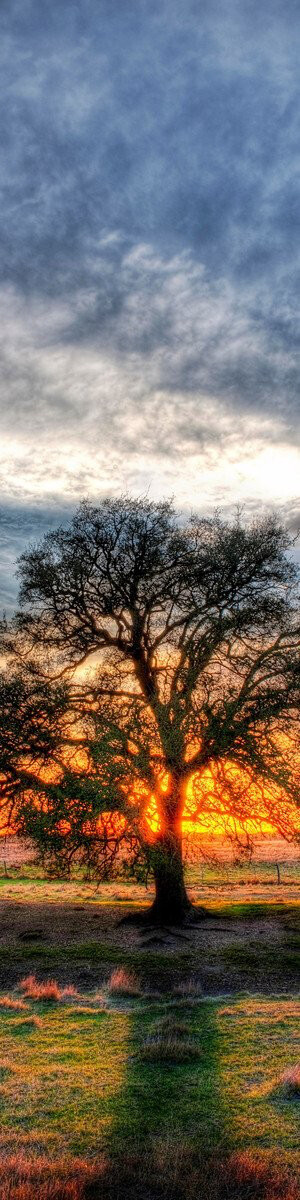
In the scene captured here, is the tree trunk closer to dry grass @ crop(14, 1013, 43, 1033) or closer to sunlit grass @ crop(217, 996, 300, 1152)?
sunlit grass @ crop(217, 996, 300, 1152)

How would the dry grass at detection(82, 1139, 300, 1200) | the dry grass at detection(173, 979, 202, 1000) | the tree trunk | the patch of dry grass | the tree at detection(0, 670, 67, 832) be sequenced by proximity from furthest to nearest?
the tree trunk → the tree at detection(0, 670, 67, 832) → the dry grass at detection(173, 979, 202, 1000) → the dry grass at detection(82, 1139, 300, 1200) → the patch of dry grass

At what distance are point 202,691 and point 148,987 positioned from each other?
6.98 m

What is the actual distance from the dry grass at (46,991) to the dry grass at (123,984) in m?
0.79

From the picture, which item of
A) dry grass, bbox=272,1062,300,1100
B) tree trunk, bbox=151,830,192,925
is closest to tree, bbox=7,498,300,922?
tree trunk, bbox=151,830,192,925

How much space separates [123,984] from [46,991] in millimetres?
1683

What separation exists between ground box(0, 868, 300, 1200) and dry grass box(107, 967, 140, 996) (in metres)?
0.05

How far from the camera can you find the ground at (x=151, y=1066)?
21.6 ft

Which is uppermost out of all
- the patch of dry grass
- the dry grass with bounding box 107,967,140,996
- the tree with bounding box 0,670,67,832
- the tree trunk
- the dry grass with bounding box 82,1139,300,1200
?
the tree with bounding box 0,670,67,832

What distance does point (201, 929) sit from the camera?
2028 cm

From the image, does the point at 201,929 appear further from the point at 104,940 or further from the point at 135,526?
the point at 135,526

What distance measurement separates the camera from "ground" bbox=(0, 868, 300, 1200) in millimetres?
6574

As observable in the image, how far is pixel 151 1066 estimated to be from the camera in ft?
31.8

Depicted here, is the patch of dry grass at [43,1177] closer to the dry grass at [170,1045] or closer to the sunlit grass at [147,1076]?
the sunlit grass at [147,1076]

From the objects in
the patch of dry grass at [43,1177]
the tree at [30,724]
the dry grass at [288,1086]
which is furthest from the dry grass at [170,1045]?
the tree at [30,724]
